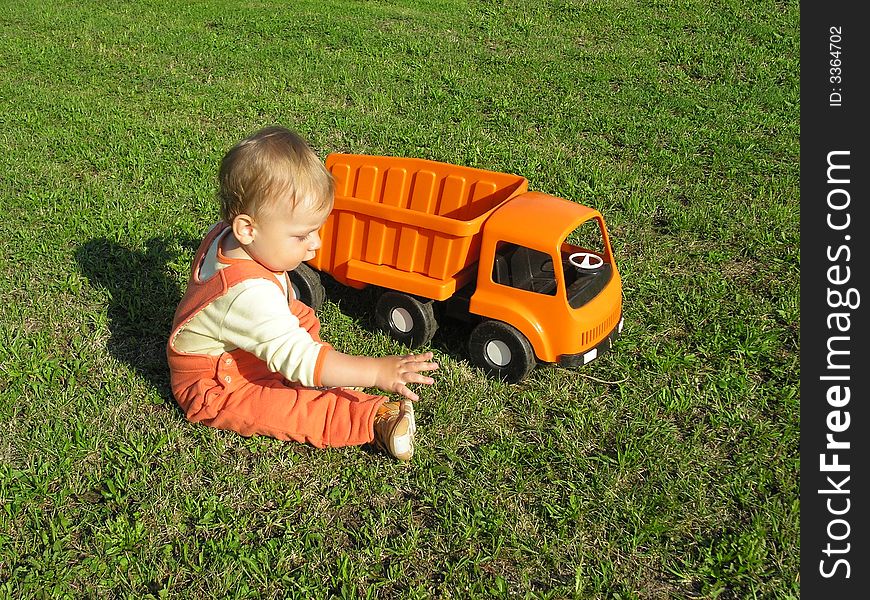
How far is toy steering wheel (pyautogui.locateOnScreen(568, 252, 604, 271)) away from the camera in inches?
144

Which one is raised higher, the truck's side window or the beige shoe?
the truck's side window

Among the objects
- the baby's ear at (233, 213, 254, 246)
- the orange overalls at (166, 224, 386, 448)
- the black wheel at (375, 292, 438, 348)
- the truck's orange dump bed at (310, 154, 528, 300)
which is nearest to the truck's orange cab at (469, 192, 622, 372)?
the truck's orange dump bed at (310, 154, 528, 300)

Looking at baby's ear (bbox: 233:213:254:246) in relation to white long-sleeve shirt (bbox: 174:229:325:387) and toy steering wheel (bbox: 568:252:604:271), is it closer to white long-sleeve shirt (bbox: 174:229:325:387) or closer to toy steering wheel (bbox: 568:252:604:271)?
white long-sleeve shirt (bbox: 174:229:325:387)

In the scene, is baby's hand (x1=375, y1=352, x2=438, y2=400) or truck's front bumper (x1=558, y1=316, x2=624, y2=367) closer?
baby's hand (x1=375, y1=352, x2=438, y2=400)

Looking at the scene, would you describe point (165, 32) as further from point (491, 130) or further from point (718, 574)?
point (718, 574)

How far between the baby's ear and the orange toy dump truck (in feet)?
A: 2.62

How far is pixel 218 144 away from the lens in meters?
6.29

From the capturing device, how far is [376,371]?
296 centimetres

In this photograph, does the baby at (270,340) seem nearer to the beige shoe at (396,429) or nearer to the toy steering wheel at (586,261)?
the beige shoe at (396,429)

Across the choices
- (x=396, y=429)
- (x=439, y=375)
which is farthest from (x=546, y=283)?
(x=396, y=429)

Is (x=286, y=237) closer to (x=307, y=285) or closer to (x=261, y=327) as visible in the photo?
(x=261, y=327)

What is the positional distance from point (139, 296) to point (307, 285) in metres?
0.99

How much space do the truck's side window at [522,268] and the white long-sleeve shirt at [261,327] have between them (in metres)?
1.01

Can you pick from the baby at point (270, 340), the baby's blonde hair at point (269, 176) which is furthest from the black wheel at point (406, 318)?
the baby's blonde hair at point (269, 176)
